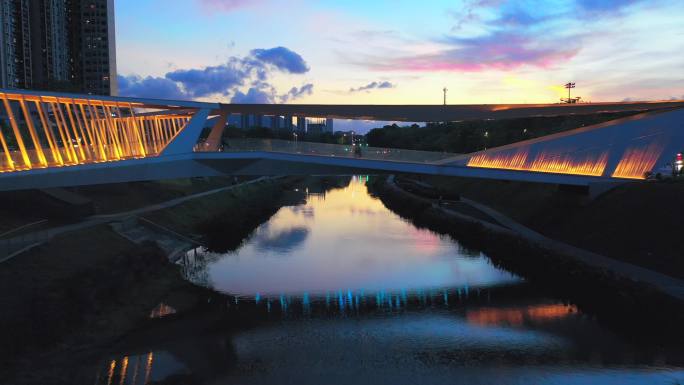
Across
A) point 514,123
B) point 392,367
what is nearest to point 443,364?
point 392,367

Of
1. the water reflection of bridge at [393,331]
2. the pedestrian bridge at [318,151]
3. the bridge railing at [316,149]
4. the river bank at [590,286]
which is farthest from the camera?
the bridge railing at [316,149]

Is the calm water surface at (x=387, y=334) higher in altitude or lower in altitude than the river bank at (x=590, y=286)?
lower

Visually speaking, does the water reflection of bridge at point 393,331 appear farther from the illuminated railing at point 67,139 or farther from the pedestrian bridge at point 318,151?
the illuminated railing at point 67,139

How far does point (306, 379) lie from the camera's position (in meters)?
14.2

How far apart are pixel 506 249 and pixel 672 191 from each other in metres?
8.22

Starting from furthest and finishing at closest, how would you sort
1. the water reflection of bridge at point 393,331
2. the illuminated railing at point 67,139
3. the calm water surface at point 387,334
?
the illuminated railing at point 67,139 < the water reflection of bridge at point 393,331 < the calm water surface at point 387,334

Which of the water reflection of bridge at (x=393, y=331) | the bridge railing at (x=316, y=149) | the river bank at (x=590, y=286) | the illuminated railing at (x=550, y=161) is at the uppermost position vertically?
the bridge railing at (x=316, y=149)

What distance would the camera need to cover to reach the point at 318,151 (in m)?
26.3

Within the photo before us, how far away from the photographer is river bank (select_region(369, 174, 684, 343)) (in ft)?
56.2

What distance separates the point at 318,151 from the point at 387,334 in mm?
11086

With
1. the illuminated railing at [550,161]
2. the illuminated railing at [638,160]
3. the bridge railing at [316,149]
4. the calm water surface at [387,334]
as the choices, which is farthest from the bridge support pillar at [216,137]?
the illuminated railing at [638,160]

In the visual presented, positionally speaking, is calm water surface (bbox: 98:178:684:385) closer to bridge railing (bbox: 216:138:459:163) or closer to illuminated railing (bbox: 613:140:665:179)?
bridge railing (bbox: 216:138:459:163)

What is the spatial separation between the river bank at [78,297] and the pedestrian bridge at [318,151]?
3.39 m

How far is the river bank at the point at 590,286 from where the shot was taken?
17.1 m
